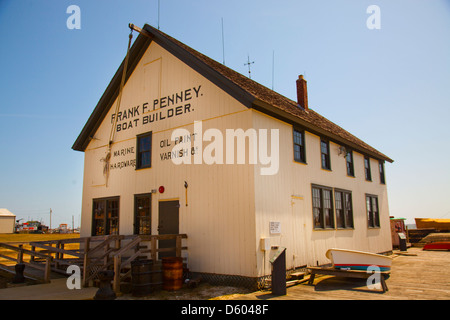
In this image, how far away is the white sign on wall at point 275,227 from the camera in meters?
11.7

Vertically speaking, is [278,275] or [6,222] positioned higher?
[6,222]

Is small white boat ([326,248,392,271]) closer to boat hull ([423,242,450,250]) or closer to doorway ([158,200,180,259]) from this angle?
doorway ([158,200,180,259])

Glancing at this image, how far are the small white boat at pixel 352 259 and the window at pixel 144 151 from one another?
810cm

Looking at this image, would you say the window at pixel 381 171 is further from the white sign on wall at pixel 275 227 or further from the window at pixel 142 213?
the window at pixel 142 213

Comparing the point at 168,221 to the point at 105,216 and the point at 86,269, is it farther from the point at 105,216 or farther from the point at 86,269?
the point at 105,216

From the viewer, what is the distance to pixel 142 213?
1447 cm

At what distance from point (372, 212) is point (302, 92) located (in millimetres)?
8249

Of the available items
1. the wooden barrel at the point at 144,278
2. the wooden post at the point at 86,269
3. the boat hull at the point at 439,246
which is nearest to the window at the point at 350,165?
the boat hull at the point at 439,246

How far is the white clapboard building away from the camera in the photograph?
37.9 ft

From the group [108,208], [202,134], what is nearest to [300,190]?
[202,134]

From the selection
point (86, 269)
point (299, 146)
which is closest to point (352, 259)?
point (299, 146)

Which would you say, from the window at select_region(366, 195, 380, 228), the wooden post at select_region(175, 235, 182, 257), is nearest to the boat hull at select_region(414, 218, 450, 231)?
the window at select_region(366, 195, 380, 228)
